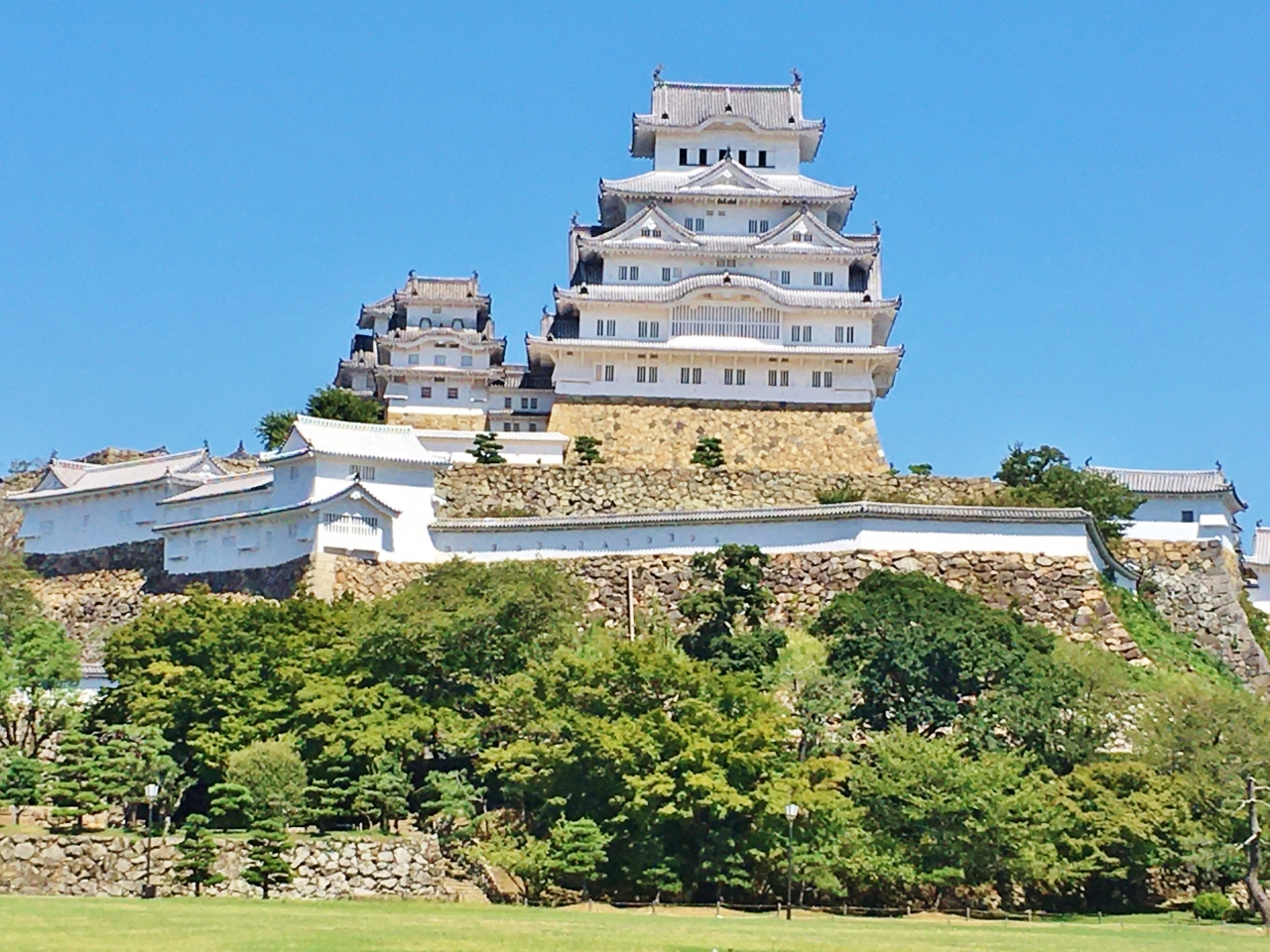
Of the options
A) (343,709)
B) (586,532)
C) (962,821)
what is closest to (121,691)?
(343,709)

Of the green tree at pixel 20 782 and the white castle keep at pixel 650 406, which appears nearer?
the green tree at pixel 20 782

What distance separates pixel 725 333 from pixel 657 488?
8.36m

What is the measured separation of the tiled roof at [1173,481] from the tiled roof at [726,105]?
50.4ft

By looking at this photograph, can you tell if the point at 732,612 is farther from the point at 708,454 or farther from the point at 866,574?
the point at 708,454

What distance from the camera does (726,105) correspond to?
62.9 meters

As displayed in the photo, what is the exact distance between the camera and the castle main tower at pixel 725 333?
5519 cm

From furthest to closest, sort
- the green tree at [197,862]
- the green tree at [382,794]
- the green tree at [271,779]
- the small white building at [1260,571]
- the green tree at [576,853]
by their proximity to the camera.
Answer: the small white building at [1260,571] → the green tree at [382,794] → the green tree at [271,779] → the green tree at [576,853] → the green tree at [197,862]

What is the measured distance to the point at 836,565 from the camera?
4309cm

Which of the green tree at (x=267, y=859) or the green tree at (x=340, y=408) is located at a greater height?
the green tree at (x=340, y=408)

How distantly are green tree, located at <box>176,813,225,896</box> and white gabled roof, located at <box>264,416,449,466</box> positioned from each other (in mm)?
15856

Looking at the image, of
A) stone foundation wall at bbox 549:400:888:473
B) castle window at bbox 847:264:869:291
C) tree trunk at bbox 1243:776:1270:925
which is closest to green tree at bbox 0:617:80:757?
stone foundation wall at bbox 549:400:888:473

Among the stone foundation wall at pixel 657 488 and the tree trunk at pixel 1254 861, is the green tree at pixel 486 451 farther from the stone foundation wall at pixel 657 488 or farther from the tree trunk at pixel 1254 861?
the tree trunk at pixel 1254 861

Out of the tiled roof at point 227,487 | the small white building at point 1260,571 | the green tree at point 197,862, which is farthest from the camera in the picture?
the small white building at point 1260,571

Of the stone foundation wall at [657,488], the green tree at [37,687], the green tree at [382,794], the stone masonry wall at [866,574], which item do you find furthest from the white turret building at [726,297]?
the green tree at [382,794]
